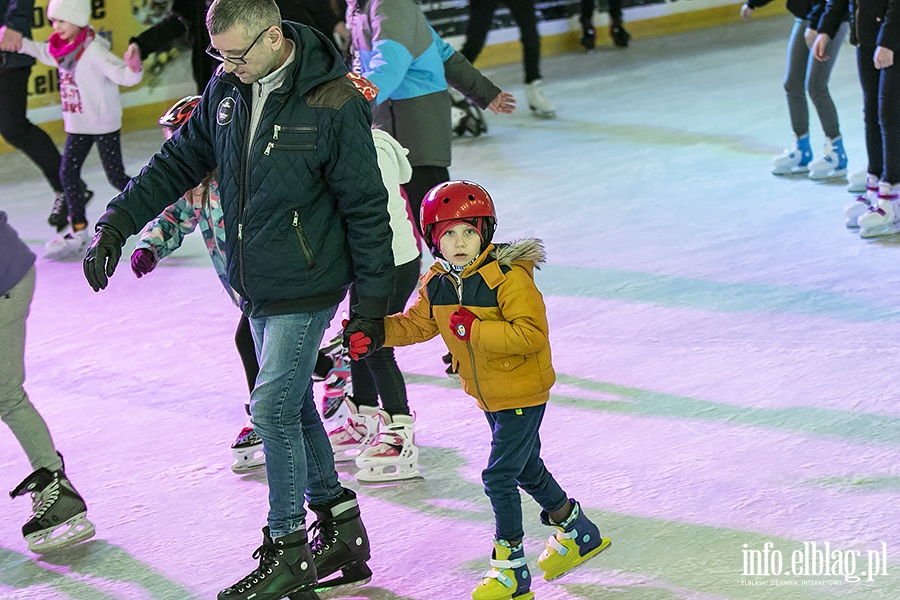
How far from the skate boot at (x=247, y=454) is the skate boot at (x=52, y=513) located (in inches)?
19.6

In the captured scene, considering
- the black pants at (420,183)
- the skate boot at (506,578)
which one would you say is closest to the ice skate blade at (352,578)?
the skate boot at (506,578)

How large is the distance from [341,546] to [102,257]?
0.91m

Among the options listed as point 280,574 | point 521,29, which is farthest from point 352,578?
point 521,29

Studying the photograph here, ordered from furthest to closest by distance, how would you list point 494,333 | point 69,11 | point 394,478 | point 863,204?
1. point 69,11
2. point 863,204
3. point 394,478
4. point 494,333

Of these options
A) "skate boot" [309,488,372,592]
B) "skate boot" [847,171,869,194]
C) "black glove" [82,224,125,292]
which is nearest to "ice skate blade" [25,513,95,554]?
"skate boot" [309,488,372,592]

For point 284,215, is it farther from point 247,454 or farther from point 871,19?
point 871,19

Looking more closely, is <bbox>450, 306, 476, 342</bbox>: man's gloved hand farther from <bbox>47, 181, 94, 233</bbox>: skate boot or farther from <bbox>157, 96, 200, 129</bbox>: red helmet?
<bbox>47, 181, 94, 233</bbox>: skate boot

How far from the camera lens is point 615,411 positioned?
3.82 metres

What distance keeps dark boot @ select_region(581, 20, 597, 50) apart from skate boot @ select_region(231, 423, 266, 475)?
834 cm

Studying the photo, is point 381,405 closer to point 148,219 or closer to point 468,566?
point 468,566

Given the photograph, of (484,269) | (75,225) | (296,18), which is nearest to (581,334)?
(296,18)

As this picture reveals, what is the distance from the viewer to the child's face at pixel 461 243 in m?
2.68

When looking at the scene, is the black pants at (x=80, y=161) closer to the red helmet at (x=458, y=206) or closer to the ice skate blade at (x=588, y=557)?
the red helmet at (x=458, y=206)

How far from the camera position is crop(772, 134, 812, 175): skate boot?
662 centimetres
